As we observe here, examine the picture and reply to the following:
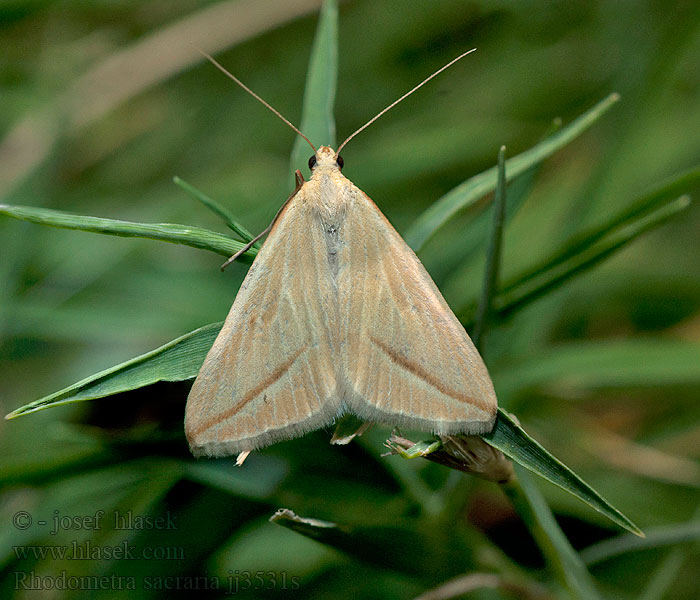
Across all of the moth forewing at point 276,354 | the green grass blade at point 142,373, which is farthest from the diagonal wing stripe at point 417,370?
the green grass blade at point 142,373

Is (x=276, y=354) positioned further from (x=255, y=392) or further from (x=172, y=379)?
(x=172, y=379)

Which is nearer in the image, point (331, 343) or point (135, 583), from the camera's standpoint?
point (331, 343)

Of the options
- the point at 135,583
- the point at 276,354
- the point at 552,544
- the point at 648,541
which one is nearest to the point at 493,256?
the point at 276,354

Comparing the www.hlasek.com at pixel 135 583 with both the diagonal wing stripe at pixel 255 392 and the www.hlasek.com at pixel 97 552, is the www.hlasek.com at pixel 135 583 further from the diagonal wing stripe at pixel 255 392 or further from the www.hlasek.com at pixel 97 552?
the diagonal wing stripe at pixel 255 392

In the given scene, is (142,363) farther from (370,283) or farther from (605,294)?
(605,294)

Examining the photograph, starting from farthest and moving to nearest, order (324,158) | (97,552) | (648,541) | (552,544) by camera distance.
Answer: (97,552) < (648,541) < (324,158) < (552,544)

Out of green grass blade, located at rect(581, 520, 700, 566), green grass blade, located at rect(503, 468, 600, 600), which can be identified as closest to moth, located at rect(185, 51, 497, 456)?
green grass blade, located at rect(503, 468, 600, 600)
